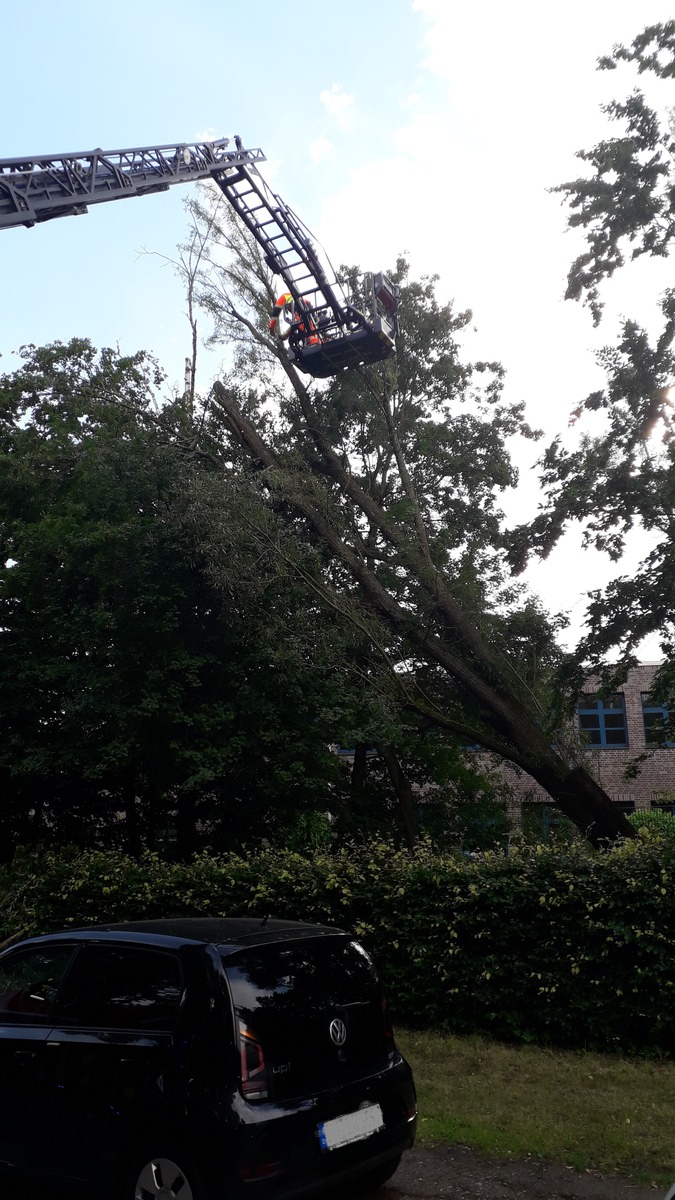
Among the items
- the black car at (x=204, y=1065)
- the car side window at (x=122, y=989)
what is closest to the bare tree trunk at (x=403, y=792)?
the black car at (x=204, y=1065)

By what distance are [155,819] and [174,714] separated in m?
4.87

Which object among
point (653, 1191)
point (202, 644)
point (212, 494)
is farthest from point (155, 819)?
point (653, 1191)

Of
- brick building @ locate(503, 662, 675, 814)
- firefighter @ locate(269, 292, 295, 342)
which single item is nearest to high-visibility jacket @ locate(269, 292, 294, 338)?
firefighter @ locate(269, 292, 295, 342)

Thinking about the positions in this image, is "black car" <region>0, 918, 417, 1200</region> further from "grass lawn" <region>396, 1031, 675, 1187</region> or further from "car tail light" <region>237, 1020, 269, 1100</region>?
"grass lawn" <region>396, 1031, 675, 1187</region>

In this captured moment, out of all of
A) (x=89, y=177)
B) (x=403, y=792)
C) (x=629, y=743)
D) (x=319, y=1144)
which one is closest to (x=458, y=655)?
(x=403, y=792)

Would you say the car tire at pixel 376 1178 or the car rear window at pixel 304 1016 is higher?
the car rear window at pixel 304 1016

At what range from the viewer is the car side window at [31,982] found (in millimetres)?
5168

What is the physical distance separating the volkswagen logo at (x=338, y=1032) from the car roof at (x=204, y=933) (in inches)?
17.4

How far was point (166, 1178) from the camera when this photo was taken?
168 inches

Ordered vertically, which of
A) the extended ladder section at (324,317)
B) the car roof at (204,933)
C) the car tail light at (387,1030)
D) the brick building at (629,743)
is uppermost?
the extended ladder section at (324,317)

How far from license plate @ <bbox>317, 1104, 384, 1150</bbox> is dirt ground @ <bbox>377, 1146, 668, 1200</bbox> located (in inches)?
29.7

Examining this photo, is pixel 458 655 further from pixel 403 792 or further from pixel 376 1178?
pixel 376 1178

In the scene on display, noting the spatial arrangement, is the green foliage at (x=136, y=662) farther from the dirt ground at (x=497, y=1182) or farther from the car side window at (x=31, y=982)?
the dirt ground at (x=497, y=1182)

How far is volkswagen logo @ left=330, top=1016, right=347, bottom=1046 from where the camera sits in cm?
473
